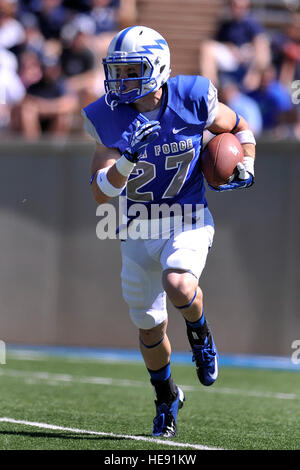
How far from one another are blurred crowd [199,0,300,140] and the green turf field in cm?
315

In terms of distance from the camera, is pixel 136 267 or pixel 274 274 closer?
pixel 136 267

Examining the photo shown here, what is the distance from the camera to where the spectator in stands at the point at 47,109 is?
32.4 ft

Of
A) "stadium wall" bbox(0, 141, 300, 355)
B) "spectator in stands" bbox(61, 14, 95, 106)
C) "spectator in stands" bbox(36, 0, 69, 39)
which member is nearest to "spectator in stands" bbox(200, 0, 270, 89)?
"spectator in stands" bbox(61, 14, 95, 106)

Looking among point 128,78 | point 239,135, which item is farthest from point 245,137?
point 128,78

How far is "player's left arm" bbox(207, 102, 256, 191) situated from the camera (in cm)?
460

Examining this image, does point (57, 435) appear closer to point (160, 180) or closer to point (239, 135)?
point (160, 180)

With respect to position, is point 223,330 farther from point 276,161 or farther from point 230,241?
point 276,161

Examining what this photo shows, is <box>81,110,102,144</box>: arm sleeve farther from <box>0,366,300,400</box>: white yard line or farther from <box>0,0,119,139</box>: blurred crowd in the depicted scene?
<box>0,0,119,139</box>: blurred crowd

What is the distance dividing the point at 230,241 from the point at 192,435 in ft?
14.6

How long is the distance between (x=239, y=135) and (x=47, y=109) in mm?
5481

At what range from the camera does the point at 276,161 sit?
346 inches

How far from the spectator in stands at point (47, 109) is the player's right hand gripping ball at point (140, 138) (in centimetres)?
589
